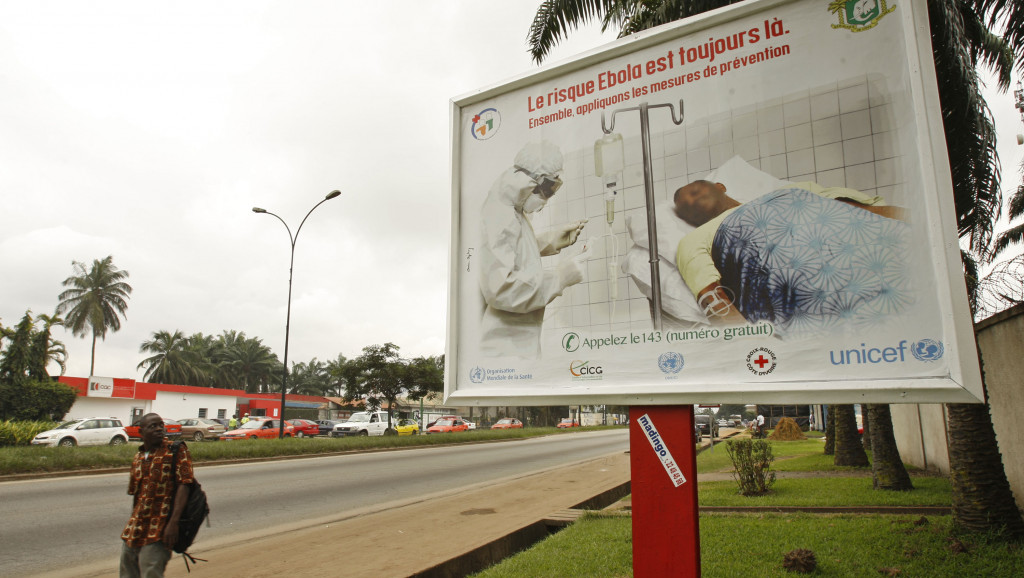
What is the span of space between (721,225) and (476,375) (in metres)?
1.70

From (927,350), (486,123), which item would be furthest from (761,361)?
(486,123)

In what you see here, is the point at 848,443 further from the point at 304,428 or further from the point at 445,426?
the point at 304,428

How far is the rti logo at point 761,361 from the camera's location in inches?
114

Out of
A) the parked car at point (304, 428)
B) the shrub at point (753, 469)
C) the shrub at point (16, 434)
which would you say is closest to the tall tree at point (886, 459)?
the shrub at point (753, 469)

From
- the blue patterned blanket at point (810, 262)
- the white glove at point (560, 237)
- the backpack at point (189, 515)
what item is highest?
the white glove at point (560, 237)

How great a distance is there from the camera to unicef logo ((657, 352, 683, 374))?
10.3ft

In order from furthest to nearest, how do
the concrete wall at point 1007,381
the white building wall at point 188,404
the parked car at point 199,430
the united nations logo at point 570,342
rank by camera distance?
1. the white building wall at point 188,404
2. the parked car at point 199,430
3. the concrete wall at point 1007,381
4. the united nations logo at point 570,342

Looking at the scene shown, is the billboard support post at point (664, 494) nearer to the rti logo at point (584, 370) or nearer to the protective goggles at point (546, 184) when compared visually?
the rti logo at point (584, 370)

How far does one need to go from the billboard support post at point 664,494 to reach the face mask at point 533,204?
1.38m

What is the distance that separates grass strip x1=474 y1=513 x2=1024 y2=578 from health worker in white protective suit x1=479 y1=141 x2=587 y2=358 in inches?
94.2

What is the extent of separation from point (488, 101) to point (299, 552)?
511cm

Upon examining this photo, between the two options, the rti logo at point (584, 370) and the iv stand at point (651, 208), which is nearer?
the iv stand at point (651, 208)

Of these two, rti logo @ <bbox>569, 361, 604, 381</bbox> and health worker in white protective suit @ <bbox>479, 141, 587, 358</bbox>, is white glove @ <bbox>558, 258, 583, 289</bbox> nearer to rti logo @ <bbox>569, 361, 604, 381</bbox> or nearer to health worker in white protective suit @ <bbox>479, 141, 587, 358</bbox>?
health worker in white protective suit @ <bbox>479, 141, 587, 358</bbox>

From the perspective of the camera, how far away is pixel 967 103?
6664 mm
